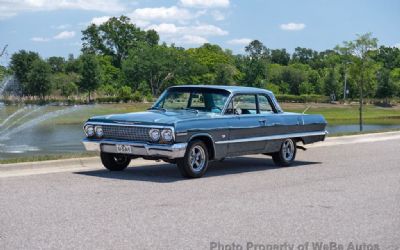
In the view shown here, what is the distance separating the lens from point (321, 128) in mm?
14453

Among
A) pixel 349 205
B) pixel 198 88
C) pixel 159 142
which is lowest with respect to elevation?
pixel 349 205

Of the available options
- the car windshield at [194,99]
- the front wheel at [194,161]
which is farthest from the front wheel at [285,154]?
the front wheel at [194,161]

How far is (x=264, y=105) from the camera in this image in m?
13.4

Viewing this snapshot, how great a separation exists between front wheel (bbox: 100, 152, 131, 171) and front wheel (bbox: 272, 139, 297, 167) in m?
3.14

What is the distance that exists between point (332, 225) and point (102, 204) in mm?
2965

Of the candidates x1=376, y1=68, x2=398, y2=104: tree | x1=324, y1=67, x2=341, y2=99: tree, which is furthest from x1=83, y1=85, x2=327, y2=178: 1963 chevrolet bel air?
x1=376, y1=68, x2=398, y2=104: tree

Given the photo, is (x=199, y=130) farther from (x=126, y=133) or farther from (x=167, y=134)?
(x=126, y=133)

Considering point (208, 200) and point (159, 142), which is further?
point (159, 142)

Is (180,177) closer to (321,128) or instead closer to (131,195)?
(131,195)

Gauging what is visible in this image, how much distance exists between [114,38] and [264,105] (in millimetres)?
126751

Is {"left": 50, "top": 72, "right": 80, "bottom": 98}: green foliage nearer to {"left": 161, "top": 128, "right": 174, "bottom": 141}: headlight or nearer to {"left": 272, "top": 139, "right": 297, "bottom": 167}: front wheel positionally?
{"left": 272, "top": 139, "right": 297, "bottom": 167}: front wheel

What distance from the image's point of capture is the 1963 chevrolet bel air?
10.9 metres

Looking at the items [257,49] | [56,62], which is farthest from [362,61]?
[257,49]

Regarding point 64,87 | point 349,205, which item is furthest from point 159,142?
point 64,87
